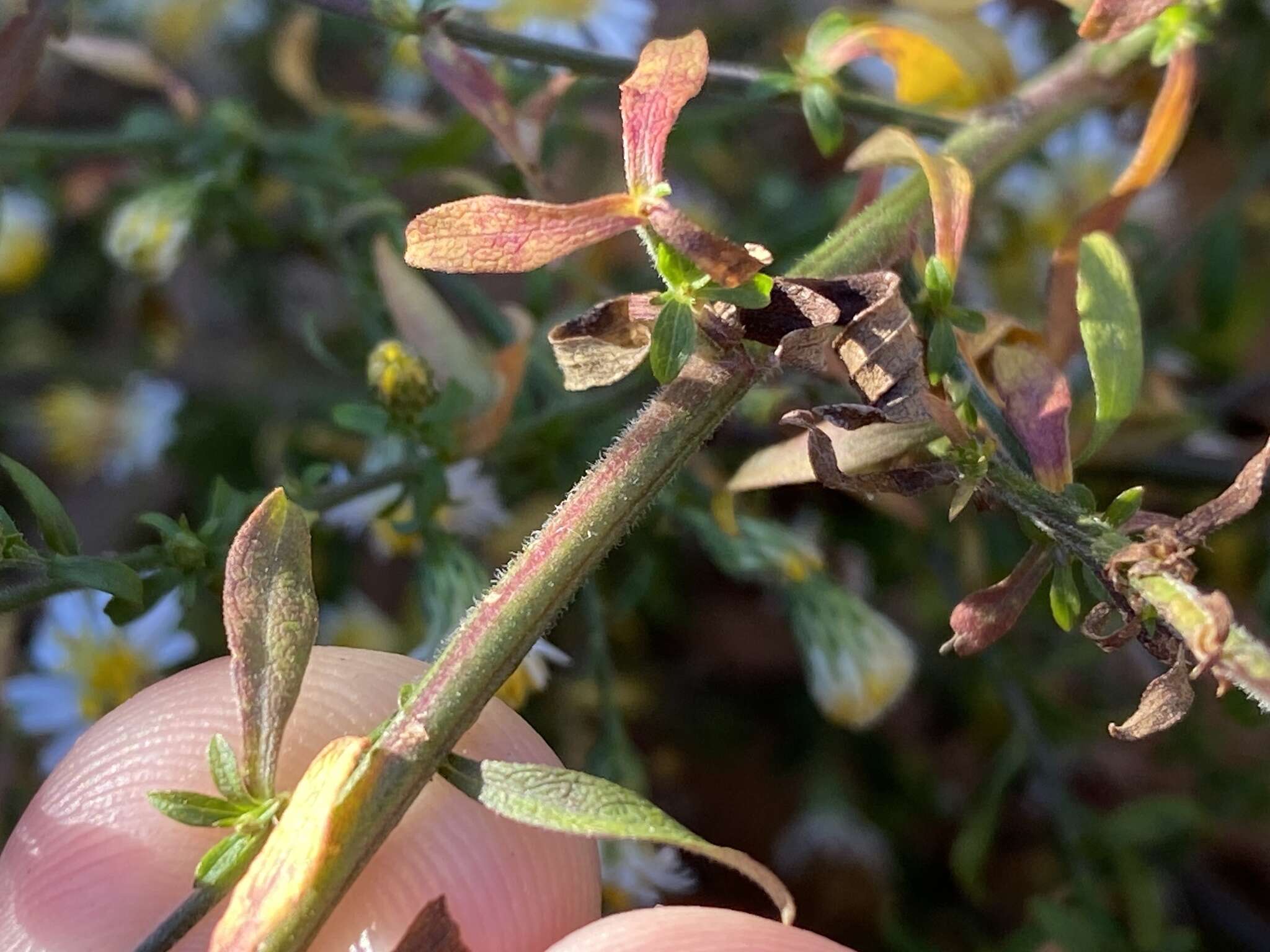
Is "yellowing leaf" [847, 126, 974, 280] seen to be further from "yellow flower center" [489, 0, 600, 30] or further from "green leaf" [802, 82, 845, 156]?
"yellow flower center" [489, 0, 600, 30]

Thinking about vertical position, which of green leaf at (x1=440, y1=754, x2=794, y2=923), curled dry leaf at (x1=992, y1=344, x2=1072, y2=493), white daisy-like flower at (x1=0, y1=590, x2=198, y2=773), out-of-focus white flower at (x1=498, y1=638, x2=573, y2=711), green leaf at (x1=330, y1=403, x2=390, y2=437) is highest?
curled dry leaf at (x1=992, y1=344, x2=1072, y2=493)

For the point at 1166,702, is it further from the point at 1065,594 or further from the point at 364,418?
the point at 364,418

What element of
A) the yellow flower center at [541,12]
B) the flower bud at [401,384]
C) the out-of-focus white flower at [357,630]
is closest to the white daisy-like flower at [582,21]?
the yellow flower center at [541,12]

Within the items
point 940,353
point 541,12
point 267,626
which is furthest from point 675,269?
point 541,12

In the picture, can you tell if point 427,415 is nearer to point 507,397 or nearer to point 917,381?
point 507,397

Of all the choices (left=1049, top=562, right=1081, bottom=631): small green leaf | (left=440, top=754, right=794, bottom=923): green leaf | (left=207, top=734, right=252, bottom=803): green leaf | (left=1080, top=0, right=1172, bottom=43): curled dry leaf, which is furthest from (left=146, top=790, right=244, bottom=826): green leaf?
(left=1080, top=0, right=1172, bottom=43): curled dry leaf

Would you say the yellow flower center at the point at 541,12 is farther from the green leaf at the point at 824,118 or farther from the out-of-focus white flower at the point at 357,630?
the out-of-focus white flower at the point at 357,630

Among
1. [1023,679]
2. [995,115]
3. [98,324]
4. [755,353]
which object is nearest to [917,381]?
[755,353]
